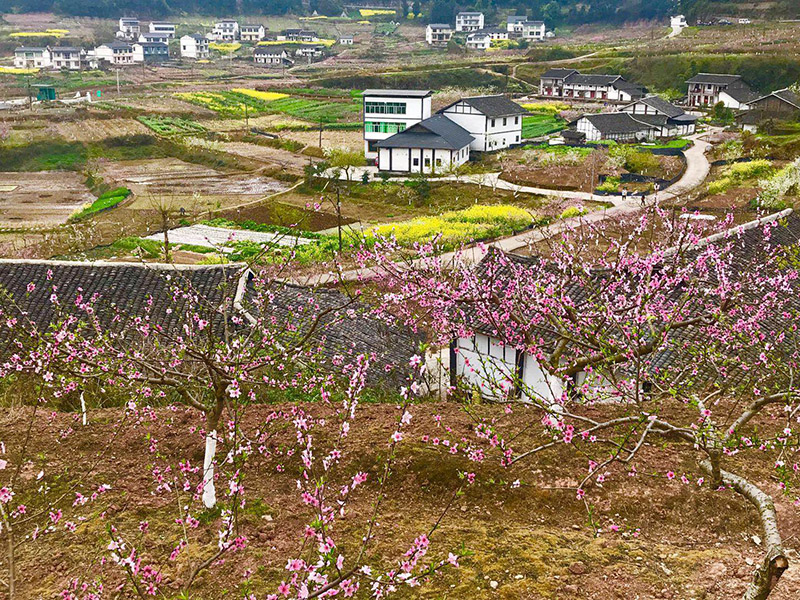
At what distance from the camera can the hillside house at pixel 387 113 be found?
61000mm

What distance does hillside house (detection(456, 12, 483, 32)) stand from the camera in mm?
156500

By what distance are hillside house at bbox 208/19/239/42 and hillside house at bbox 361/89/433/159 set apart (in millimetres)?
110281

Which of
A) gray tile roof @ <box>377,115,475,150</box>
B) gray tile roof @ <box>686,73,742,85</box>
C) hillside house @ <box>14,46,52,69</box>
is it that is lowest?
gray tile roof @ <box>377,115,475,150</box>

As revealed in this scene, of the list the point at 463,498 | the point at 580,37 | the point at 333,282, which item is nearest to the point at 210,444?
the point at 463,498

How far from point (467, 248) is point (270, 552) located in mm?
30457

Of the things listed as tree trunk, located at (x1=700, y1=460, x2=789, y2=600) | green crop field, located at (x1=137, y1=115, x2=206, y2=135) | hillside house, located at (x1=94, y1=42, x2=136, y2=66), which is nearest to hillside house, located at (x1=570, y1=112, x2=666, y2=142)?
green crop field, located at (x1=137, y1=115, x2=206, y2=135)

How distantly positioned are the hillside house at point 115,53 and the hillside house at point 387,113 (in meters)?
87.2

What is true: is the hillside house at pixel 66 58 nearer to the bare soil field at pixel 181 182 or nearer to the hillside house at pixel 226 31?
the hillside house at pixel 226 31

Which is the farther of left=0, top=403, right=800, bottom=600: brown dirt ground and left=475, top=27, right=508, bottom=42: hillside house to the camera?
left=475, top=27, right=508, bottom=42: hillside house

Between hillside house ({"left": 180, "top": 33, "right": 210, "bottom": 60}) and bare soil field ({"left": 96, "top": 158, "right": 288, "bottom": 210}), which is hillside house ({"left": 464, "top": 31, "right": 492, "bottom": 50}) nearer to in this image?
hillside house ({"left": 180, "top": 33, "right": 210, "bottom": 60})

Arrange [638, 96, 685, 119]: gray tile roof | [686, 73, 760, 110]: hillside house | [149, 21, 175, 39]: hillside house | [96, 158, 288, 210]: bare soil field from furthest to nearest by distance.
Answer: [149, 21, 175, 39]: hillside house
[686, 73, 760, 110]: hillside house
[638, 96, 685, 119]: gray tile roof
[96, 158, 288, 210]: bare soil field

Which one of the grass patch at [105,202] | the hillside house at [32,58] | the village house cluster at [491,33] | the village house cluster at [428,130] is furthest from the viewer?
the village house cluster at [491,33]

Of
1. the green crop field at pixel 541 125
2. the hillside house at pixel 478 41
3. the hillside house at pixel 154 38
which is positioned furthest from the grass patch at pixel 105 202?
the hillside house at pixel 154 38

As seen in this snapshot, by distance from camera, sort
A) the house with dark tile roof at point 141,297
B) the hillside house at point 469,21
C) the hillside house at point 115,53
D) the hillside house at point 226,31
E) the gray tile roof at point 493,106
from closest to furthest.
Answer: the house with dark tile roof at point 141,297, the gray tile roof at point 493,106, the hillside house at point 115,53, the hillside house at point 469,21, the hillside house at point 226,31
